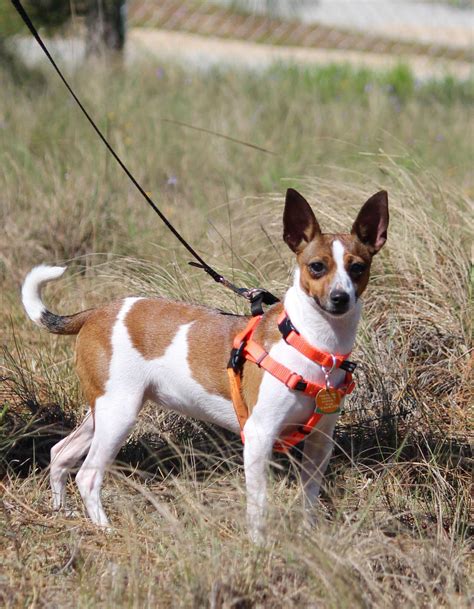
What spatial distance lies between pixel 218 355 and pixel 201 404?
21 cm

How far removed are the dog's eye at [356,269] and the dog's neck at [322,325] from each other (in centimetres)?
11

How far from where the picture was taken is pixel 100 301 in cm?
511

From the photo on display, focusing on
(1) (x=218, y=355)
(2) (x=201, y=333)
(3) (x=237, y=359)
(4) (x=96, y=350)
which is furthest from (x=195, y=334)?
(4) (x=96, y=350)

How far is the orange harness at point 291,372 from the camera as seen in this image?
330 centimetres

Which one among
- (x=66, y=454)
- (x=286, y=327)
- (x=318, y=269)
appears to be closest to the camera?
Answer: (x=318, y=269)

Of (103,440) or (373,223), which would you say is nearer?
(373,223)

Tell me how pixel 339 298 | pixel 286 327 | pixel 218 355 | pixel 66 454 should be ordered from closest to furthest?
pixel 339 298
pixel 286 327
pixel 218 355
pixel 66 454

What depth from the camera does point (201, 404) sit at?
3619mm

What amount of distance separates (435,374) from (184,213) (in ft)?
8.87

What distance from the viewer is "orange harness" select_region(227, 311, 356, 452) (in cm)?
330

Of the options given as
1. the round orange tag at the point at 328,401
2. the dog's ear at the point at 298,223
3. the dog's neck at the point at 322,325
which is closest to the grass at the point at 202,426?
the round orange tag at the point at 328,401

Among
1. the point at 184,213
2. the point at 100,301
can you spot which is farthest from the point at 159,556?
the point at 184,213

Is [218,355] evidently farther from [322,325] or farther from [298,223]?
[298,223]

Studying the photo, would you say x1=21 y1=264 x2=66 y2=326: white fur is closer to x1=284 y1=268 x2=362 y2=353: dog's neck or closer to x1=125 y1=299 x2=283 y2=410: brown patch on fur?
x1=125 y1=299 x2=283 y2=410: brown patch on fur
